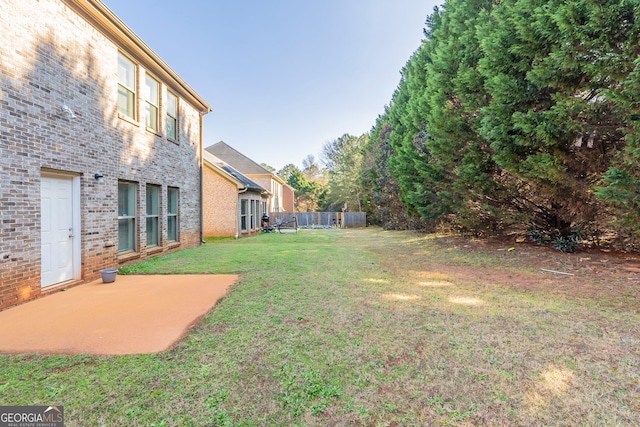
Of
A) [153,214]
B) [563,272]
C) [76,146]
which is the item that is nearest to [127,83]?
[76,146]

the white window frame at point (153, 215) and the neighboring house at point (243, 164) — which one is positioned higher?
the neighboring house at point (243, 164)

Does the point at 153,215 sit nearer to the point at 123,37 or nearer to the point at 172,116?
the point at 172,116

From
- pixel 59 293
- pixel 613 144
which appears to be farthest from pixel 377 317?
pixel 613 144

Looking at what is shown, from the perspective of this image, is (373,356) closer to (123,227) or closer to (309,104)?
(123,227)

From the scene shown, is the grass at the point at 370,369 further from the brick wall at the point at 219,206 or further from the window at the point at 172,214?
the brick wall at the point at 219,206

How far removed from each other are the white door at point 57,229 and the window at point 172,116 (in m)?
4.44

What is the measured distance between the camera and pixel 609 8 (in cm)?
489

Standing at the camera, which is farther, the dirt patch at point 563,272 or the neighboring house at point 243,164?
the neighboring house at point 243,164

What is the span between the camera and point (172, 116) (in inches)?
380

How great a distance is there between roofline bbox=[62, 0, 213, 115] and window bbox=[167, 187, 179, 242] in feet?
11.2

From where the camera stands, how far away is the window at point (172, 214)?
9539 mm

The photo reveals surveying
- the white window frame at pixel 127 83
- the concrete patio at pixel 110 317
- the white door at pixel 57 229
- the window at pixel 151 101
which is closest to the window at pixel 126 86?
the white window frame at pixel 127 83

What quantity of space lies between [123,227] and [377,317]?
6.63m

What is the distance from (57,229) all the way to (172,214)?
14.6 feet
